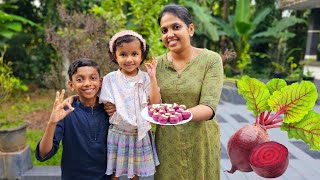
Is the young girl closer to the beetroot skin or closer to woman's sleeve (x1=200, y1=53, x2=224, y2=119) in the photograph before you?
woman's sleeve (x1=200, y1=53, x2=224, y2=119)

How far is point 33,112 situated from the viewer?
6262mm

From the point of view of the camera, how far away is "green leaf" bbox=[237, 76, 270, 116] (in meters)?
1.08

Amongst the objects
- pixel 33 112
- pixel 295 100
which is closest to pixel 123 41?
pixel 295 100

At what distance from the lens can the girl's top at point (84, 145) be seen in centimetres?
150

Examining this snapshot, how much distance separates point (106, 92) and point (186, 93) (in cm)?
43

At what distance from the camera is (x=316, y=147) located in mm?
1017

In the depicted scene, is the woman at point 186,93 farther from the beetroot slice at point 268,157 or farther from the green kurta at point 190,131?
the beetroot slice at point 268,157

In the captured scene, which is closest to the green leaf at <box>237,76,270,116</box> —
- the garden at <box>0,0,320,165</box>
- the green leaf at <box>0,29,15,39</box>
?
the garden at <box>0,0,320,165</box>

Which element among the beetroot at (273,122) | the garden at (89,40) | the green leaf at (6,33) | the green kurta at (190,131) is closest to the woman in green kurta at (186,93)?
the green kurta at (190,131)

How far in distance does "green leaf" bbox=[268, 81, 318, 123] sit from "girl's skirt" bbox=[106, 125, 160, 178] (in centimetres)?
72

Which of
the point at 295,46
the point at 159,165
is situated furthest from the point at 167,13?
the point at 295,46

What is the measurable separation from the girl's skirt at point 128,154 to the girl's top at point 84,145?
0.05 metres

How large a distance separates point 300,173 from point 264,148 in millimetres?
2665

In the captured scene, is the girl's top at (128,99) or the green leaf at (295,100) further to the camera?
the girl's top at (128,99)
